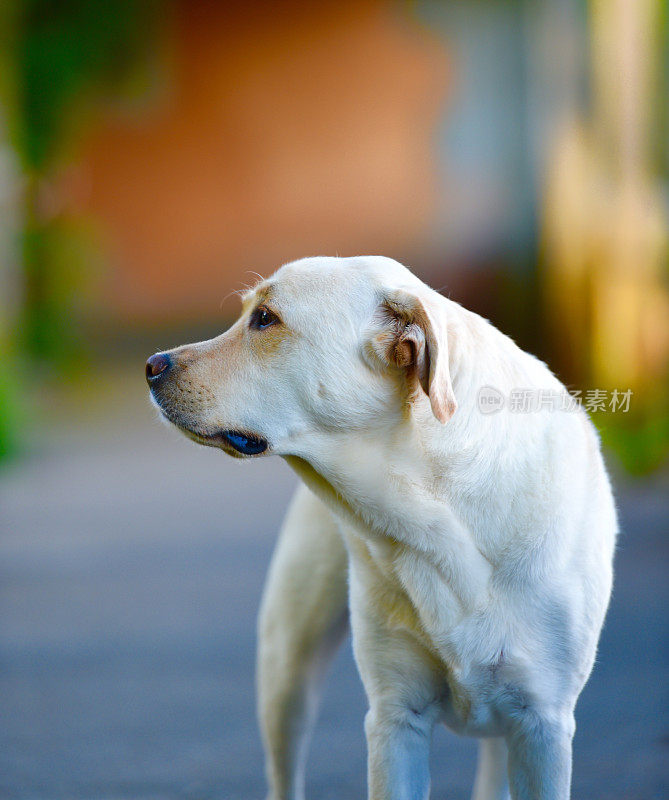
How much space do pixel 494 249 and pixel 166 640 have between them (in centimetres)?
→ 792

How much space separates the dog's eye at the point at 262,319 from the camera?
1.98 m

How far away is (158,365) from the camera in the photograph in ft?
6.62

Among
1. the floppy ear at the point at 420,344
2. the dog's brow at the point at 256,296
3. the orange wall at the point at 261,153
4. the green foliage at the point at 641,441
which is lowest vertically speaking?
the green foliage at the point at 641,441

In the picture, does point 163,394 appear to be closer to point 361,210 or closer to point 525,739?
point 525,739

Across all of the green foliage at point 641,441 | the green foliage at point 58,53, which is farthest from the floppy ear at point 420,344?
the green foliage at point 58,53

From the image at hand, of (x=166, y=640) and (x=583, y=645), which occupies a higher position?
(x=583, y=645)

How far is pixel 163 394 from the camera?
1.99 meters

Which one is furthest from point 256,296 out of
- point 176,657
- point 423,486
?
point 176,657

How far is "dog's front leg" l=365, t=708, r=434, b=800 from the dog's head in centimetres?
55

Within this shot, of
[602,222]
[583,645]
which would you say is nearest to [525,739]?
[583,645]

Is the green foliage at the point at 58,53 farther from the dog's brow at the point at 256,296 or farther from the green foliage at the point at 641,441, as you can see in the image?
the dog's brow at the point at 256,296

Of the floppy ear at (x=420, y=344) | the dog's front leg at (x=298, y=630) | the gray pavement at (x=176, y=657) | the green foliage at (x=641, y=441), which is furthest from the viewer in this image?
the green foliage at (x=641, y=441)

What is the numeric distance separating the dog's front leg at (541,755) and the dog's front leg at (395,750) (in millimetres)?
178

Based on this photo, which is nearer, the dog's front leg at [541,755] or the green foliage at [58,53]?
the dog's front leg at [541,755]
